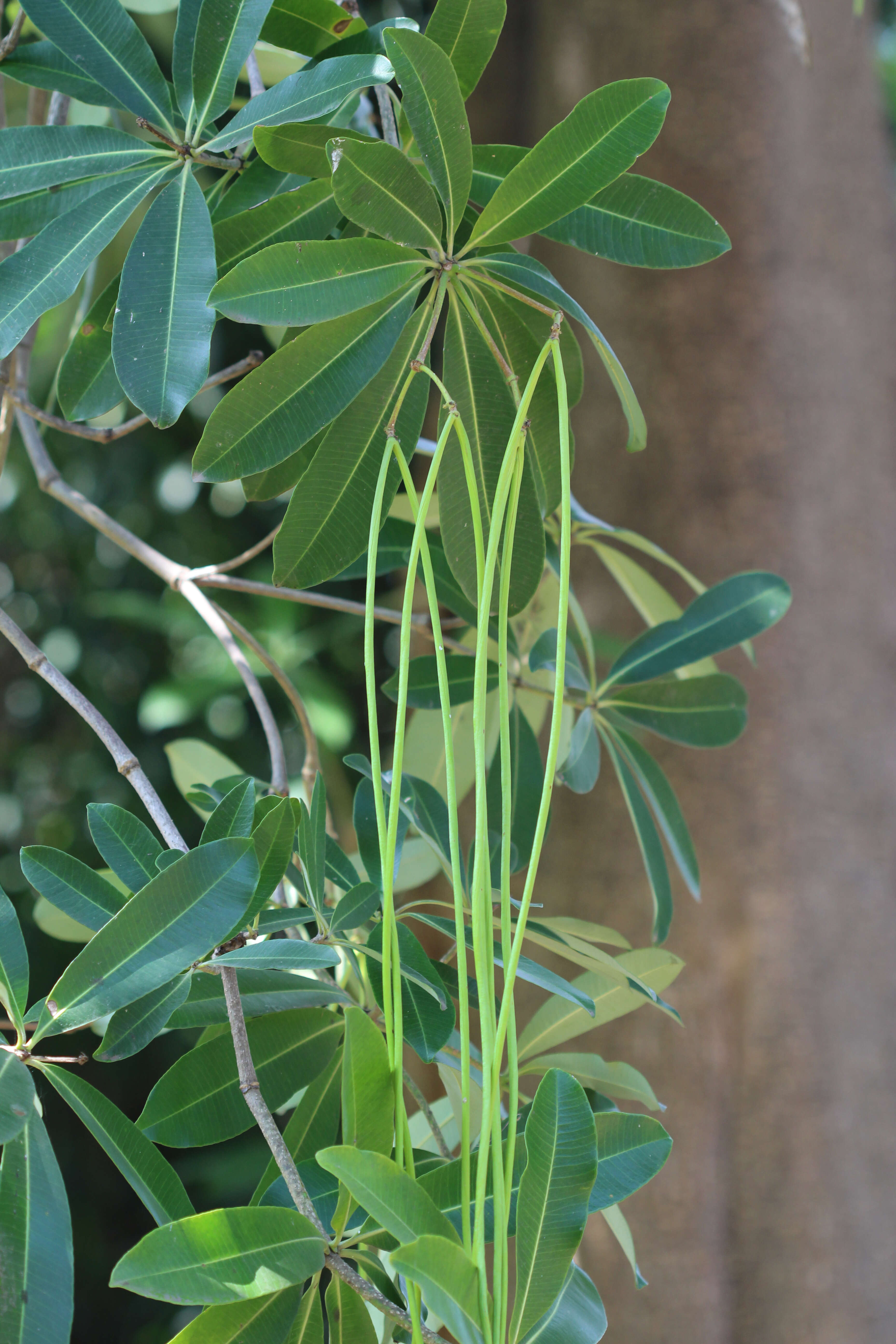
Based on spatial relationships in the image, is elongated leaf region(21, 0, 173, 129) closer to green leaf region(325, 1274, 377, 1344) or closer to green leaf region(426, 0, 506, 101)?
green leaf region(426, 0, 506, 101)

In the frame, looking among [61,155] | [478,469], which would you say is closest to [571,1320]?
[478,469]

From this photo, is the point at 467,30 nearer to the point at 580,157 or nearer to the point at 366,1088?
the point at 580,157

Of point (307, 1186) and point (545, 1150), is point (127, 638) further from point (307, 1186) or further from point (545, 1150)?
point (545, 1150)

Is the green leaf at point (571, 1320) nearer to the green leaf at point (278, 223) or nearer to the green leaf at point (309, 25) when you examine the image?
the green leaf at point (278, 223)

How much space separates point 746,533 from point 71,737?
1113mm

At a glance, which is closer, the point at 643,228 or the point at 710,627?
the point at 643,228

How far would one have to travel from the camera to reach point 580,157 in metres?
0.38

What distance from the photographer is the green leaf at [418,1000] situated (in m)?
0.39

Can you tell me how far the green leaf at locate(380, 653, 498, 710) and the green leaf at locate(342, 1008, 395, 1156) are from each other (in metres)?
0.33

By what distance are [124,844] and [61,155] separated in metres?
0.29

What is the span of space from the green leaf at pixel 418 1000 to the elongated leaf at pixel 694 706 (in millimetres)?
297

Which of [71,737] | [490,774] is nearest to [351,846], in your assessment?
[71,737]

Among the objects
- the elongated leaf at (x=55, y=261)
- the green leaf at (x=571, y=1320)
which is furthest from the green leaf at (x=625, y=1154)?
the elongated leaf at (x=55, y=261)

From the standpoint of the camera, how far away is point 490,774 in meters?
0.70
